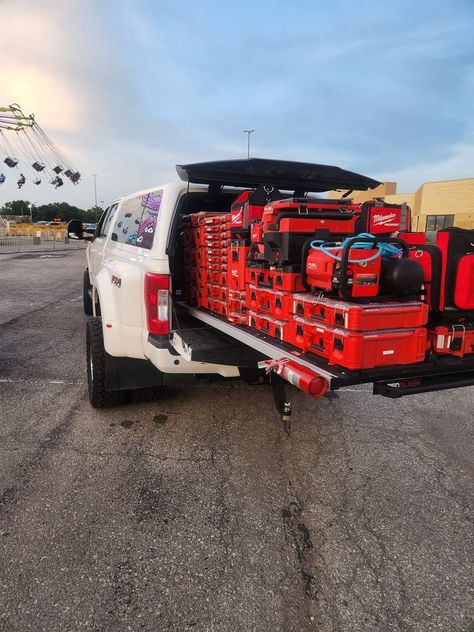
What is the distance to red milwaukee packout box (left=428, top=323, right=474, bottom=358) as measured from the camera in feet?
8.69

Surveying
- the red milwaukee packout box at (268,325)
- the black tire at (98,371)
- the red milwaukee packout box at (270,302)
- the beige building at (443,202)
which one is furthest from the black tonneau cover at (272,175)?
the beige building at (443,202)

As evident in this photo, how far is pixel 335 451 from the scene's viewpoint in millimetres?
3602

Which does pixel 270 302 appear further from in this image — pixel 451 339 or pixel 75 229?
pixel 75 229

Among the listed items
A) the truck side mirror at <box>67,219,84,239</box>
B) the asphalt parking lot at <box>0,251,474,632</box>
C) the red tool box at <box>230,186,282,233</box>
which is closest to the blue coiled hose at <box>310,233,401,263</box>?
the red tool box at <box>230,186,282,233</box>

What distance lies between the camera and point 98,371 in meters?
4.02

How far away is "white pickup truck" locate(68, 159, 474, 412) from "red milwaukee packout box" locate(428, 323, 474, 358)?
0.13 metres

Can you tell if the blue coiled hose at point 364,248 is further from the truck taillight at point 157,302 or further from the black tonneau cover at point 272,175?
the black tonneau cover at point 272,175

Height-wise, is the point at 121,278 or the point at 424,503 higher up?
the point at 121,278

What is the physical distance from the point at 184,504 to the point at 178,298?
2497 mm

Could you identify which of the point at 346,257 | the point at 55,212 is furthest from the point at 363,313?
the point at 55,212

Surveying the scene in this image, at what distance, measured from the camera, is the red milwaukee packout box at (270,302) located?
9.19 ft

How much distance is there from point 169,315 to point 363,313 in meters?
1.67

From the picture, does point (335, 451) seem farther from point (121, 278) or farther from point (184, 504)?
point (121, 278)

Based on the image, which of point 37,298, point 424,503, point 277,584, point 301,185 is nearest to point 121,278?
point 301,185
